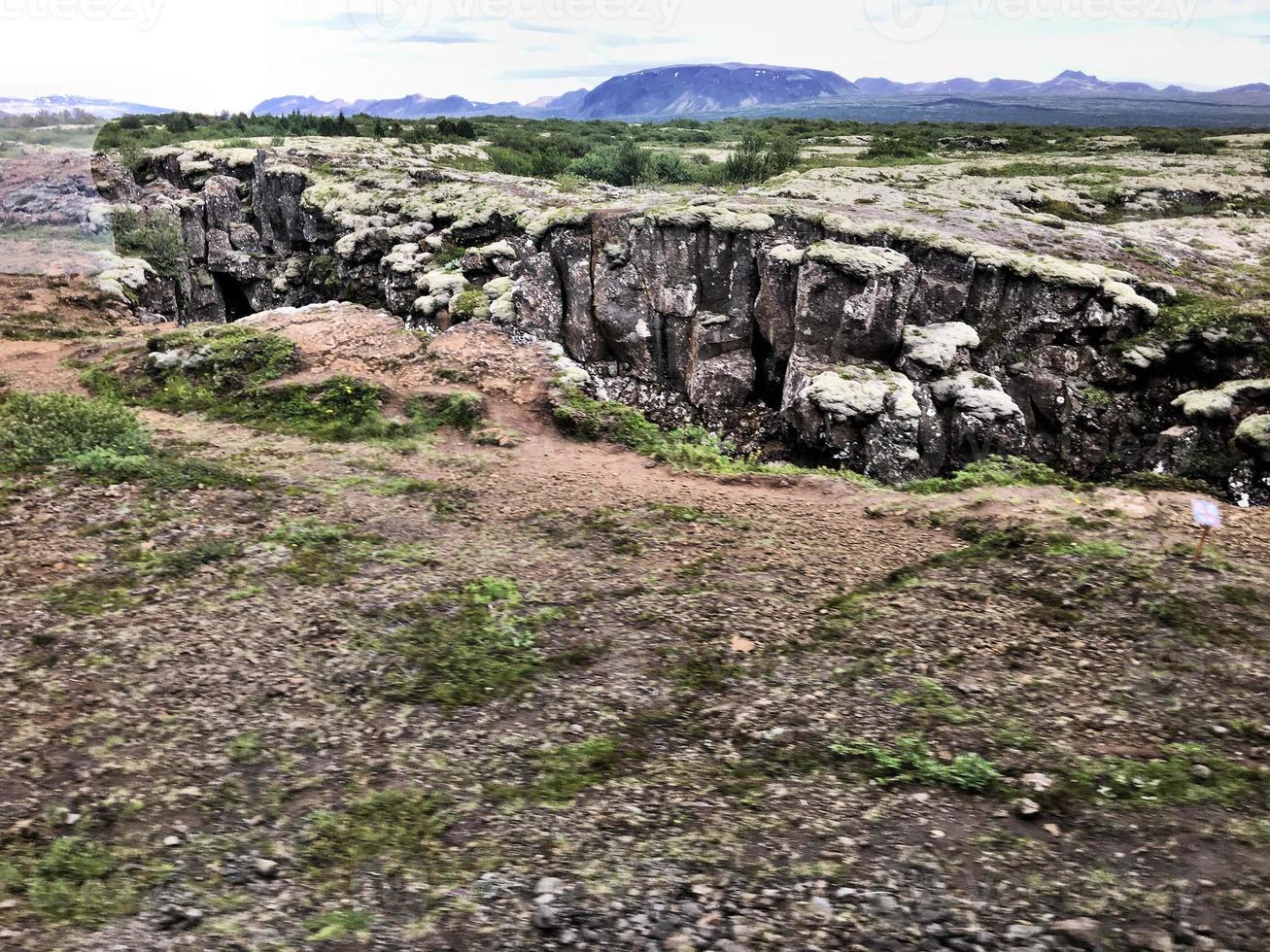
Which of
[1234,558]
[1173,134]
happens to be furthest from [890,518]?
[1173,134]

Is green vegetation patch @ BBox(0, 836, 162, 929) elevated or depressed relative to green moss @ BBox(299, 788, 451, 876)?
elevated

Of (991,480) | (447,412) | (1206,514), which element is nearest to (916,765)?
(1206,514)

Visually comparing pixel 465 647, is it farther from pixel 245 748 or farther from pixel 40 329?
pixel 40 329

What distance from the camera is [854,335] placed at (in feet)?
70.5

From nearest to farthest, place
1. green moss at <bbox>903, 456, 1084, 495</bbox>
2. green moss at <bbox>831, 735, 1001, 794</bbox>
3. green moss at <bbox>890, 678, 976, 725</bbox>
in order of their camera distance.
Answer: green moss at <bbox>831, 735, 1001, 794</bbox>, green moss at <bbox>890, 678, 976, 725</bbox>, green moss at <bbox>903, 456, 1084, 495</bbox>

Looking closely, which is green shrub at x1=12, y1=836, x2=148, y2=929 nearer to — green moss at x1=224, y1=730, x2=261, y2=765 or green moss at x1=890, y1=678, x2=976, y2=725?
green moss at x1=224, y1=730, x2=261, y2=765

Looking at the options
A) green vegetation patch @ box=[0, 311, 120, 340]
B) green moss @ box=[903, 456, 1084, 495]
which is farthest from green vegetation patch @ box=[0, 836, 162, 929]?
green vegetation patch @ box=[0, 311, 120, 340]

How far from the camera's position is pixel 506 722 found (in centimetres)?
852

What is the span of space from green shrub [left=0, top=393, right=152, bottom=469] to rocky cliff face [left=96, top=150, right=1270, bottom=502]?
35.9 feet

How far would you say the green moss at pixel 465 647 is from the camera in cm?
907

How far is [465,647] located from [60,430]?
11.1 m

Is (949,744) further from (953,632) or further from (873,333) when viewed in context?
(873,333)

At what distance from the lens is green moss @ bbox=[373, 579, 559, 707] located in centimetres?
907

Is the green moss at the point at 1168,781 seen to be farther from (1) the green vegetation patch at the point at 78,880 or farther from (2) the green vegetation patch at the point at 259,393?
(2) the green vegetation patch at the point at 259,393
